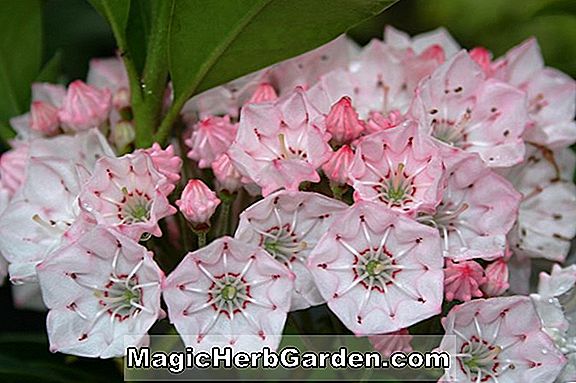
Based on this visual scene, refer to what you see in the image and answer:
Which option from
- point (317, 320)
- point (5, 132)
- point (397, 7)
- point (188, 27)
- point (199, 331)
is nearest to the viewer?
point (199, 331)

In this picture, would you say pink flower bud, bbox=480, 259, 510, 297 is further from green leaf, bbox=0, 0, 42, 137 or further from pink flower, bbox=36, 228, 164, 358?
green leaf, bbox=0, 0, 42, 137

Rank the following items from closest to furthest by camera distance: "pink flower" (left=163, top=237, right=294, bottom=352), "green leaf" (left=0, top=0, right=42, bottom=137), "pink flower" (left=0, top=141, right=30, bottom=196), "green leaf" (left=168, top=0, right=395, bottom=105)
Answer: "pink flower" (left=163, top=237, right=294, bottom=352)
"green leaf" (left=168, top=0, right=395, bottom=105)
"pink flower" (left=0, top=141, right=30, bottom=196)
"green leaf" (left=0, top=0, right=42, bottom=137)

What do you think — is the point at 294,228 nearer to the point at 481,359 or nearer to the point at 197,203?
the point at 197,203

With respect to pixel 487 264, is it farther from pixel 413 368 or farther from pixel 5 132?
pixel 5 132

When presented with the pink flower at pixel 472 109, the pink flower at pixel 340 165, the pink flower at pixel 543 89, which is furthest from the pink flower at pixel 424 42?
the pink flower at pixel 340 165

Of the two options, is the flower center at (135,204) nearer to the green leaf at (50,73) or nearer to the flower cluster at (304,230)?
the flower cluster at (304,230)

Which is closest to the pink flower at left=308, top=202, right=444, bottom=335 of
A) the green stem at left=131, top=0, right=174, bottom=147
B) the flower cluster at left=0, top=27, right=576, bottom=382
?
the flower cluster at left=0, top=27, right=576, bottom=382

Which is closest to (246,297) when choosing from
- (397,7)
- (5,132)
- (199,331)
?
(199,331)
